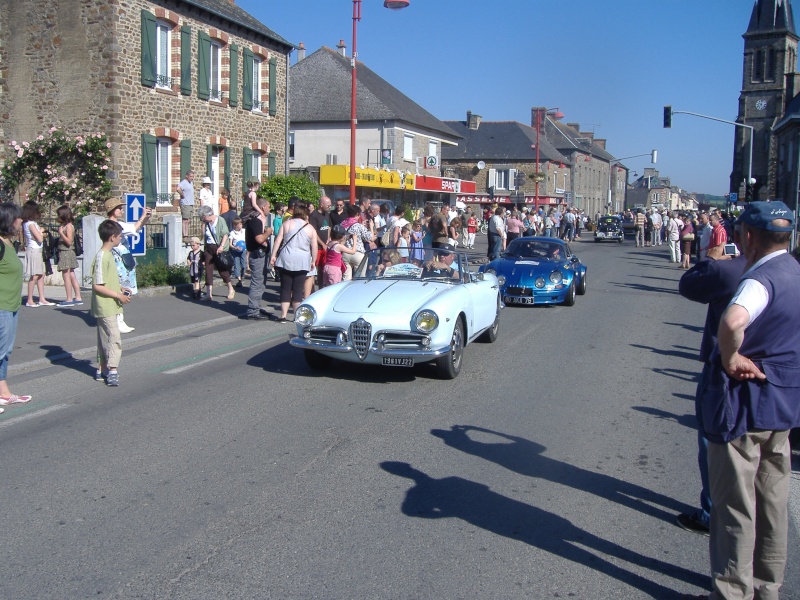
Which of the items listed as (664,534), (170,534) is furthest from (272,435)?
(664,534)

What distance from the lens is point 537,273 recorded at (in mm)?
15547

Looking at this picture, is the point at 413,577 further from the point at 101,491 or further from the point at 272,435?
the point at 272,435

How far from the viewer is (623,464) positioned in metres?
6.10

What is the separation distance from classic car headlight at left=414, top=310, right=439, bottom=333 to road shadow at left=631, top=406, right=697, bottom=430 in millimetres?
2083

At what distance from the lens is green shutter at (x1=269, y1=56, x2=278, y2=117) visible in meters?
28.1

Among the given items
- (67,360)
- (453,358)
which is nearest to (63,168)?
(67,360)

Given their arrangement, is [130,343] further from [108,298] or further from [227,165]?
[227,165]

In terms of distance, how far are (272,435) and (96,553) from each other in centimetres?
234

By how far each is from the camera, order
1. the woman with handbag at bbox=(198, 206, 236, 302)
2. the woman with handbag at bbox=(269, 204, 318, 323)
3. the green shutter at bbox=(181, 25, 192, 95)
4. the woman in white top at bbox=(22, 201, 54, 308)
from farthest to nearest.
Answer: the green shutter at bbox=(181, 25, 192, 95), the woman with handbag at bbox=(198, 206, 236, 302), the woman in white top at bbox=(22, 201, 54, 308), the woman with handbag at bbox=(269, 204, 318, 323)

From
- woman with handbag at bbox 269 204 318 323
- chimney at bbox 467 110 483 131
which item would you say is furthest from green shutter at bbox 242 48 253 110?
chimney at bbox 467 110 483 131

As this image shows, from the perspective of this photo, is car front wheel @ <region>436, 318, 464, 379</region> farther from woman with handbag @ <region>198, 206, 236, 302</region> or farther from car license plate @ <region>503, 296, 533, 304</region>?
woman with handbag @ <region>198, 206, 236, 302</region>

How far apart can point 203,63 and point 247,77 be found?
2.60 m

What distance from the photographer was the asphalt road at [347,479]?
4.17 meters

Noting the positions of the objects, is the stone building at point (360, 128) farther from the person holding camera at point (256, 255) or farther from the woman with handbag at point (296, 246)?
the woman with handbag at point (296, 246)
